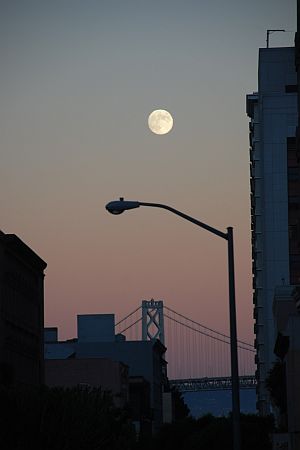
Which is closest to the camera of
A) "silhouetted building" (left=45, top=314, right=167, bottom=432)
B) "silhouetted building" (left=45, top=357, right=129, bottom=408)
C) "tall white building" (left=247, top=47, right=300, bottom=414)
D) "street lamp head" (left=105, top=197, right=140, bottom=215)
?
"street lamp head" (left=105, top=197, right=140, bottom=215)

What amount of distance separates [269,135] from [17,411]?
125m

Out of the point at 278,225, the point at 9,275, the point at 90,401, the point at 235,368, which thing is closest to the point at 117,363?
the point at 278,225

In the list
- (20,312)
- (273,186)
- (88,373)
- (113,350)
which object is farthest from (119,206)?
(113,350)

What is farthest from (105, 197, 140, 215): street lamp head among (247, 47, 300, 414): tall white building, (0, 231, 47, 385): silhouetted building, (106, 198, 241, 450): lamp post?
(247, 47, 300, 414): tall white building

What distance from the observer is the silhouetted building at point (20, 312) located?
248ft

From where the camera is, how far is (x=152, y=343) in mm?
179875

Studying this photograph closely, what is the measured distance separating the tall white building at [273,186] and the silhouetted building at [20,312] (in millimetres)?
65148

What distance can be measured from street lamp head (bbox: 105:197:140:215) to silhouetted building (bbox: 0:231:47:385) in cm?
3967

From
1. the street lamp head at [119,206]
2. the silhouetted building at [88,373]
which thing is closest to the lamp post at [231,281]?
the street lamp head at [119,206]

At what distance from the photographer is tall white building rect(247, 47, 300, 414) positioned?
159250mm

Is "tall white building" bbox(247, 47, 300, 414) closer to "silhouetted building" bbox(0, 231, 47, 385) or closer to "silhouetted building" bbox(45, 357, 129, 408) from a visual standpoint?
"silhouetted building" bbox(45, 357, 129, 408)

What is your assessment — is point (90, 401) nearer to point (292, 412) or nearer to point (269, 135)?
point (292, 412)

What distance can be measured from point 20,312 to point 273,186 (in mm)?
85226

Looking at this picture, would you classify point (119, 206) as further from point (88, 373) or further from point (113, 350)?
point (113, 350)
